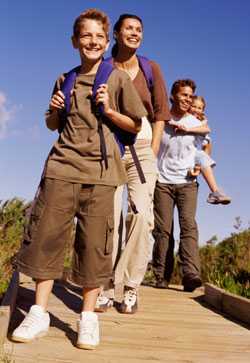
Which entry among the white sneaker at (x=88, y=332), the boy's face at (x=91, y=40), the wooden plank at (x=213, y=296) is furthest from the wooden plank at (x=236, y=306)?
the boy's face at (x=91, y=40)

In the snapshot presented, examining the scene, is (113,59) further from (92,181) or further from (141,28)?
(92,181)

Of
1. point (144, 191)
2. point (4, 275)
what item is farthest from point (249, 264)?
point (144, 191)

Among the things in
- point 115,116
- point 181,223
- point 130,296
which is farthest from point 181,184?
point 115,116

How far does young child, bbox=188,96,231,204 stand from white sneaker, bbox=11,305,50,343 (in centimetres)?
403

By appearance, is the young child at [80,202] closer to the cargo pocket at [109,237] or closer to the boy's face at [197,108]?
the cargo pocket at [109,237]

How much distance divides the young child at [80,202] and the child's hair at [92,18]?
1.0 inches

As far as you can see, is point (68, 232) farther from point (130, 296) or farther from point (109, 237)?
point (130, 296)

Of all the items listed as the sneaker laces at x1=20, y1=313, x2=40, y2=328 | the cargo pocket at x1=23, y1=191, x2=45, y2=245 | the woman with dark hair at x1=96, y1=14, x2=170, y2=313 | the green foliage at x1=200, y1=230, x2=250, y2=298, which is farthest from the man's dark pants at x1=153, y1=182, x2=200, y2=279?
the sneaker laces at x1=20, y1=313, x2=40, y2=328

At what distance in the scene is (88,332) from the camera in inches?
157

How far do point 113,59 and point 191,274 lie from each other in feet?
9.57

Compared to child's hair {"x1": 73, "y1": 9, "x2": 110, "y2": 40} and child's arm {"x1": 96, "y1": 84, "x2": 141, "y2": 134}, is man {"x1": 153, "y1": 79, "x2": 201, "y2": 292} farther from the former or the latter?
child's hair {"x1": 73, "y1": 9, "x2": 110, "y2": 40}

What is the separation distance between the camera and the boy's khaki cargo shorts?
412 centimetres

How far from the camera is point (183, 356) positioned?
13.3 feet

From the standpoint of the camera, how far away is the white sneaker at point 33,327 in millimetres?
3932
